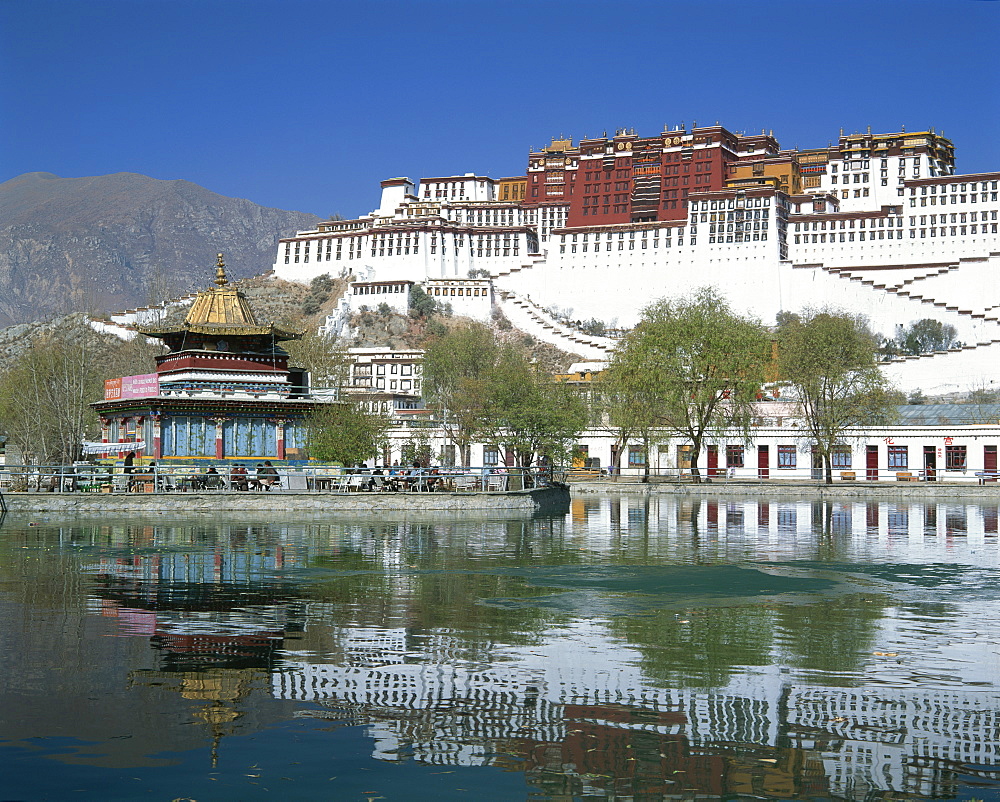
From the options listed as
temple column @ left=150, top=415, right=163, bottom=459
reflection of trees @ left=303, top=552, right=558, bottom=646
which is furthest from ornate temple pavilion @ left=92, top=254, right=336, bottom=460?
reflection of trees @ left=303, top=552, right=558, bottom=646

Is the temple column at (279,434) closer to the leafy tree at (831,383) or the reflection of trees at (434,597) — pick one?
the reflection of trees at (434,597)

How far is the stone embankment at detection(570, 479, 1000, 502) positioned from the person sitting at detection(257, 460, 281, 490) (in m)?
18.6

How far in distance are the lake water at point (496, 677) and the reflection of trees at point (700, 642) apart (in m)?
0.07

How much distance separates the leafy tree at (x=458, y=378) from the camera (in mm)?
70875

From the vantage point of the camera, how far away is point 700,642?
1470cm

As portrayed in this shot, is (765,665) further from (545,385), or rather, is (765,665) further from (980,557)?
(545,385)

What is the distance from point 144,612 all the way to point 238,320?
37631 millimetres

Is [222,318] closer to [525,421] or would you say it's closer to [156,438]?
[156,438]

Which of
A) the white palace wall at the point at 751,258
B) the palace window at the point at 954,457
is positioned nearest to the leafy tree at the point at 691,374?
the palace window at the point at 954,457

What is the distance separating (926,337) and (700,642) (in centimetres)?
10532

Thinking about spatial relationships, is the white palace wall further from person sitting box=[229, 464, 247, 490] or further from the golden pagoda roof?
person sitting box=[229, 464, 247, 490]

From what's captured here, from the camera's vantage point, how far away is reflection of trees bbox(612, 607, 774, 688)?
42.0 feet

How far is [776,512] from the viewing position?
144 feet

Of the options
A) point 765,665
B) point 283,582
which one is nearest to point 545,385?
point 283,582
